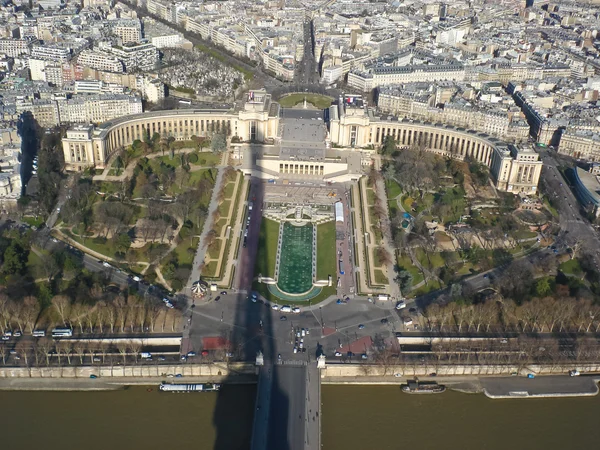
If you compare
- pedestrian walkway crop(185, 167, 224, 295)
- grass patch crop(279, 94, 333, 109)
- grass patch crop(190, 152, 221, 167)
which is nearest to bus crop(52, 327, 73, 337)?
pedestrian walkway crop(185, 167, 224, 295)

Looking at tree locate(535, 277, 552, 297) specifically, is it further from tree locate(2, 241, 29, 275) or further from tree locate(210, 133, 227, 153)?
tree locate(2, 241, 29, 275)

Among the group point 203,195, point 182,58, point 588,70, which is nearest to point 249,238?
point 203,195

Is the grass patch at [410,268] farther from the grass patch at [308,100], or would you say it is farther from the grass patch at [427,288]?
the grass patch at [308,100]

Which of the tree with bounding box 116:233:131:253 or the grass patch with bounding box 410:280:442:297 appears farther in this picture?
the tree with bounding box 116:233:131:253

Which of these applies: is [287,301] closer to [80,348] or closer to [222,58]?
[80,348]

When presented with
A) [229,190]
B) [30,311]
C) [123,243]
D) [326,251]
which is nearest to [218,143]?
[229,190]

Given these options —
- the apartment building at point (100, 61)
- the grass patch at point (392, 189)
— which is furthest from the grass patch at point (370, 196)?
the apartment building at point (100, 61)

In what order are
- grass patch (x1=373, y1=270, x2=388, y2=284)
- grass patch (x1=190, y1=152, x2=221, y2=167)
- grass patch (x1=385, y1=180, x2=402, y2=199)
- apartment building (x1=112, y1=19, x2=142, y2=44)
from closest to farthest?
grass patch (x1=373, y1=270, x2=388, y2=284)
grass patch (x1=385, y1=180, x2=402, y2=199)
grass patch (x1=190, y1=152, x2=221, y2=167)
apartment building (x1=112, y1=19, x2=142, y2=44)
